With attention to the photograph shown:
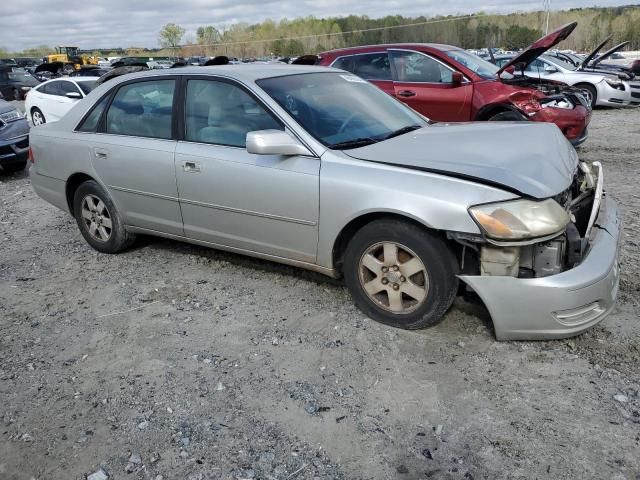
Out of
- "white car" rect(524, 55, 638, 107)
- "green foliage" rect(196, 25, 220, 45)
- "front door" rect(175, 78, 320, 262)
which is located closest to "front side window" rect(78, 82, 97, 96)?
"front door" rect(175, 78, 320, 262)

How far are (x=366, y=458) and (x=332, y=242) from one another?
144 centimetres

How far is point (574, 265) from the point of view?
121 inches

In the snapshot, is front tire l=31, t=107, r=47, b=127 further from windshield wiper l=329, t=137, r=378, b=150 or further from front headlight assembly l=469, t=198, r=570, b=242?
front headlight assembly l=469, t=198, r=570, b=242

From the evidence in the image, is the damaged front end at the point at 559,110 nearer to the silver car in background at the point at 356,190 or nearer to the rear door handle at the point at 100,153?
the silver car in background at the point at 356,190

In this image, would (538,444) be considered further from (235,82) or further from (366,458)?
(235,82)

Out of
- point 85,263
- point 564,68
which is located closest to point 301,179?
point 85,263

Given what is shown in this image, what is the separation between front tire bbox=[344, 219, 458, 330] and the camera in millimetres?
3188

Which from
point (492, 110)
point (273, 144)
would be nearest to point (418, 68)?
point (492, 110)

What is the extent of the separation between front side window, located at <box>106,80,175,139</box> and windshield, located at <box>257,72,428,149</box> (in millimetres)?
856

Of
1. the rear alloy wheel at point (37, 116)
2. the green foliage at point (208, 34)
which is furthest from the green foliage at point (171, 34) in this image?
the rear alloy wheel at point (37, 116)

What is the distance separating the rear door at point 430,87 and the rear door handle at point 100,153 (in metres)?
4.51

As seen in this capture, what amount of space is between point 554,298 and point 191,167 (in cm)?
255

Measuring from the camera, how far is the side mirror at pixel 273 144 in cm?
345

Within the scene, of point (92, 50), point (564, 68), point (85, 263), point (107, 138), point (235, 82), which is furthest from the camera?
point (92, 50)
